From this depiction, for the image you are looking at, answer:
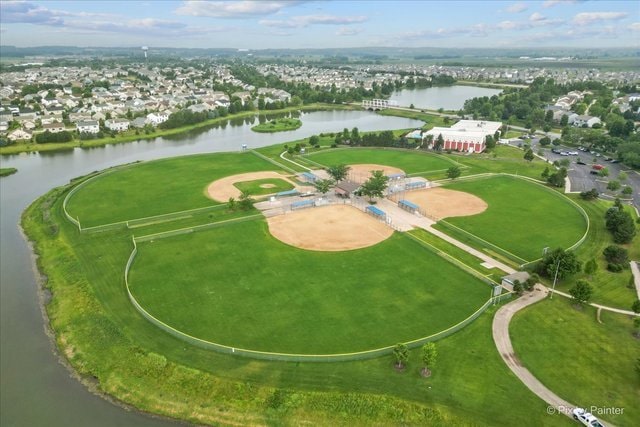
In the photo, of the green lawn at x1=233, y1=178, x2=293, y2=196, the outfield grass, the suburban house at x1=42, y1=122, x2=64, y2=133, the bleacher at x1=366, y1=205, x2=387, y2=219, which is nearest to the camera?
the outfield grass

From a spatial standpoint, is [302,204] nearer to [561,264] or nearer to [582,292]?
[561,264]

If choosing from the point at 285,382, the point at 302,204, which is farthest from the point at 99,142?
the point at 285,382

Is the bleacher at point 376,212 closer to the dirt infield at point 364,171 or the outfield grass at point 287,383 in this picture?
the dirt infield at point 364,171

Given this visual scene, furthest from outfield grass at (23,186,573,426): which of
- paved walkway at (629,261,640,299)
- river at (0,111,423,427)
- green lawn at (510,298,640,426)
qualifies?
paved walkway at (629,261,640,299)

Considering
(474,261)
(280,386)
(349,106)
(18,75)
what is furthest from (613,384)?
(18,75)

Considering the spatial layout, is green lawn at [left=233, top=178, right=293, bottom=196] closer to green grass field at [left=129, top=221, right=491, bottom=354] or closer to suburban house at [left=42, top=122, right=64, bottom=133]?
green grass field at [left=129, top=221, right=491, bottom=354]

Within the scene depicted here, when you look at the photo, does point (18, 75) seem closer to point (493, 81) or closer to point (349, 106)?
point (349, 106)

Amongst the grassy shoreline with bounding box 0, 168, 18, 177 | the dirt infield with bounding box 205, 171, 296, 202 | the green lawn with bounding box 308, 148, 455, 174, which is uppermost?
the green lawn with bounding box 308, 148, 455, 174

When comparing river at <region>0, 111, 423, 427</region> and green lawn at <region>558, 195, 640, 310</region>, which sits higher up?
green lawn at <region>558, 195, 640, 310</region>
